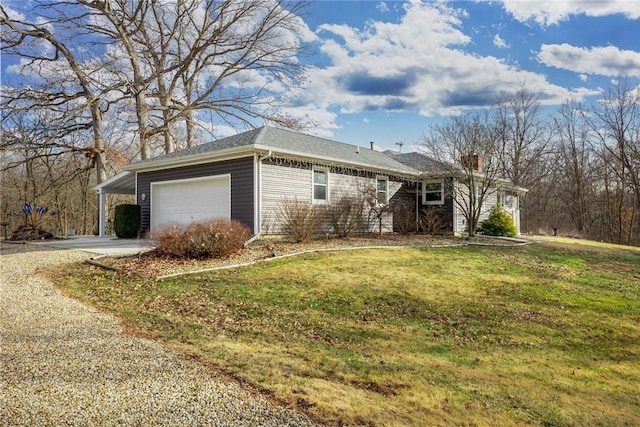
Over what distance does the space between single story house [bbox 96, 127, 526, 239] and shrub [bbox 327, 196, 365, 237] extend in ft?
1.14

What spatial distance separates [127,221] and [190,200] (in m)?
3.08

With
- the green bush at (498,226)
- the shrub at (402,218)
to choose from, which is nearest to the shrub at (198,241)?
the shrub at (402,218)

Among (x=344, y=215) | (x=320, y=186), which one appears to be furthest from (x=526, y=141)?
(x=320, y=186)

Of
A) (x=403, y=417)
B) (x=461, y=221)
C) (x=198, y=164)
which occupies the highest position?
(x=198, y=164)

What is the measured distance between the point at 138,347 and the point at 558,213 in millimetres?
33423

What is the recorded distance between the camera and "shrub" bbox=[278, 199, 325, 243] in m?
12.5

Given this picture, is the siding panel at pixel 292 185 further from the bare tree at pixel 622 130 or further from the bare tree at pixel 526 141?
the bare tree at pixel 622 130

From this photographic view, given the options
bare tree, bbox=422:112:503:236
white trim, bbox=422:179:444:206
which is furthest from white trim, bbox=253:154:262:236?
white trim, bbox=422:179:444:206

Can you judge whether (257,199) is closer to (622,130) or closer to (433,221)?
(433,221)

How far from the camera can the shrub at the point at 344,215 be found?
14.4 m

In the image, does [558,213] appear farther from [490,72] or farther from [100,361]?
[100,361]

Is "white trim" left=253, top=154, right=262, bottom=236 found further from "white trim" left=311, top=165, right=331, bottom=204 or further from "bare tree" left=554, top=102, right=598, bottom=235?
→ "bare tree" left=554, top=102, right=598, bottom=235

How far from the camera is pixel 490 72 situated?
1911cm

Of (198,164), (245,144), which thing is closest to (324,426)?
(245,144)
